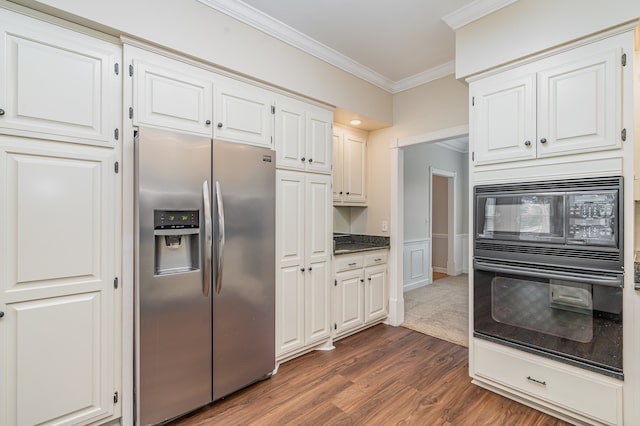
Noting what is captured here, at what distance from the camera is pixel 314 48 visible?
2.76 meters

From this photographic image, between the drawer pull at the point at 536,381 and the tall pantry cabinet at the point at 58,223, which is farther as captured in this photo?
the drawer pull at the point at 536,381

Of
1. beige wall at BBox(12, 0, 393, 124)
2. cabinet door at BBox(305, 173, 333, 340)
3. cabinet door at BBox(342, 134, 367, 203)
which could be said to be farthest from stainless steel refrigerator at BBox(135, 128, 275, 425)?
cabinet door at BBox(342, 134, 367, 203)

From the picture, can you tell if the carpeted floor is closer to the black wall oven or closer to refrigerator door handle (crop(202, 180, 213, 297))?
the black wall oven

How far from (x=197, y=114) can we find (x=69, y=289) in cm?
132

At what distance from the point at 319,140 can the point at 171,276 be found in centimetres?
176

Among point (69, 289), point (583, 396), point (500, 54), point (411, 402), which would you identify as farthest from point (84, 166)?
point (583, 396)

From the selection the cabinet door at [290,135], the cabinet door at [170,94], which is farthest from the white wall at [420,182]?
the cabinet door at [170,94]

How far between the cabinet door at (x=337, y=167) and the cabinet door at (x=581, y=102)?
200cm

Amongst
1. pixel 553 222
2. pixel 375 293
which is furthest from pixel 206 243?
pixel 553 222

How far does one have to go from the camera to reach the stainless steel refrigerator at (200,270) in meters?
1.76

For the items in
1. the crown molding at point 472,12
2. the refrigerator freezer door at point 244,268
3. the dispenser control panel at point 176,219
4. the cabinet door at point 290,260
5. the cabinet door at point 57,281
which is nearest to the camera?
the cabinet door at point 57,281

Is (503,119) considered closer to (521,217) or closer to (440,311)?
(521,217)

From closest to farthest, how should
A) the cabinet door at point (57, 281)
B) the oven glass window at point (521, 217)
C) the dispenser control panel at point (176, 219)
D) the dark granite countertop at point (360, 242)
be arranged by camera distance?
1. the cabinet door at point (57, 281)
2. the dispenser control panel at point (176, 219)
3. the oven glass window at point (521, 217)
4. the dark granite countertop at point (360, 242)

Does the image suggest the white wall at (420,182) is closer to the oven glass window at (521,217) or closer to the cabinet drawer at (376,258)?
the cabinet drawer at (376,258)
